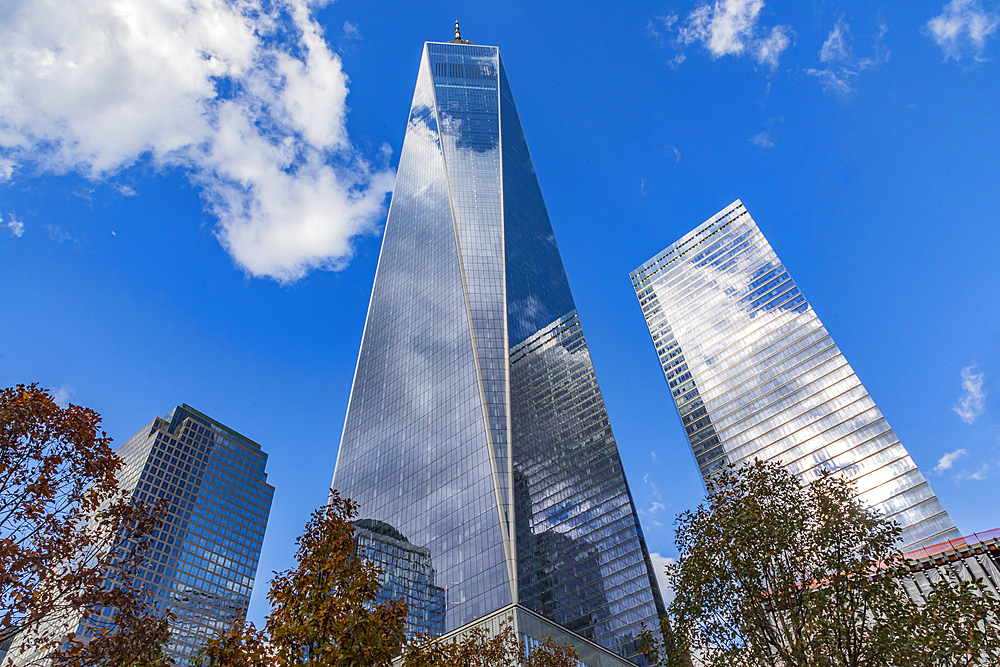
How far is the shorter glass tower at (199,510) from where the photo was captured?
14588 cm

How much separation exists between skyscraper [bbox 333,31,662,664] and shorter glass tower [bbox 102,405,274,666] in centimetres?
6893

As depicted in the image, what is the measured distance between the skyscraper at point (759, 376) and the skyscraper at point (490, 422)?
28.2 meters

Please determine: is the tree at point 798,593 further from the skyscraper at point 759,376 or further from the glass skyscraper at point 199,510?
the glass skyscraper at point 199,510

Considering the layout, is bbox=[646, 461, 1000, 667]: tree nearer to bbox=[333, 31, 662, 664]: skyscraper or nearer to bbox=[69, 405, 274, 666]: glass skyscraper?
bbox=[333, 31, 662, 664]: skyscraper

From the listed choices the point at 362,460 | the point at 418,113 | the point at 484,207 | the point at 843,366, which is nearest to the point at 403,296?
the point at 484,207

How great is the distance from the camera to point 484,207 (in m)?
128

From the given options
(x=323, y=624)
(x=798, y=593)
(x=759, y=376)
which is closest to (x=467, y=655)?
(x=323, y=624)

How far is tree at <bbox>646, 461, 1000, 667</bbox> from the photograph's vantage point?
19.5 metres

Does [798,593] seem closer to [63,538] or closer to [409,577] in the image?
[63,538]

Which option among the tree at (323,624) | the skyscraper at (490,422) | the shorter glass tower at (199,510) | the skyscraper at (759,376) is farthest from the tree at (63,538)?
the shorter glass tower at (199,510)

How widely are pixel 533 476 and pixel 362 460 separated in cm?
3338

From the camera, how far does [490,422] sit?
88188 millimetres

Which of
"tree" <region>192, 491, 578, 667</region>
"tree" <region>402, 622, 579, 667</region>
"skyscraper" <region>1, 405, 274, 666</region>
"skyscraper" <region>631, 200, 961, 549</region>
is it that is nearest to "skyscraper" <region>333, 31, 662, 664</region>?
"tree" <region>402, 622, 579, 667</region>

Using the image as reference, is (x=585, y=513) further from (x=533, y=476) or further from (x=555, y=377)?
(x=555, y=377)
